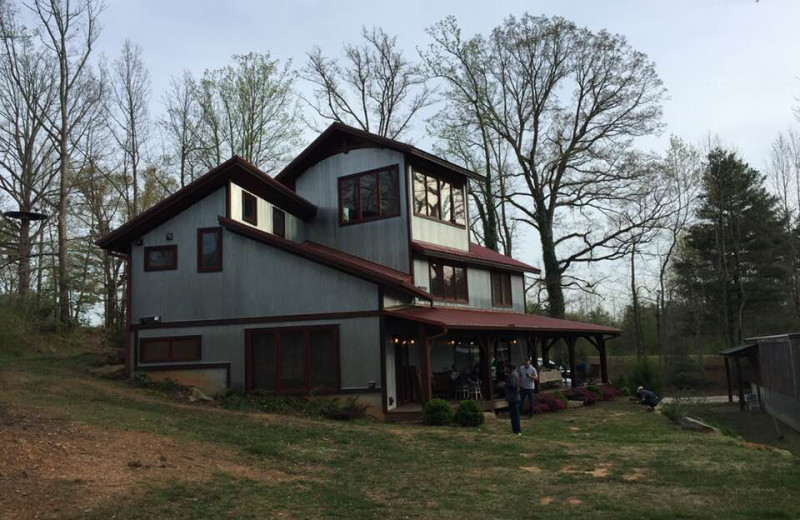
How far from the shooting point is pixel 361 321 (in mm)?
17141

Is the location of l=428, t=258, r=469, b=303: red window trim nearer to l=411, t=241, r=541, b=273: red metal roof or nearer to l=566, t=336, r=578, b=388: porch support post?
l=411, t=241, r=541, b=273: red metal roof

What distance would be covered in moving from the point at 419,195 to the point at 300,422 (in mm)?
9787

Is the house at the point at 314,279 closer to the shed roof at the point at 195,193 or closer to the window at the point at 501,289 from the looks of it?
the shed roof at the point at 195,193

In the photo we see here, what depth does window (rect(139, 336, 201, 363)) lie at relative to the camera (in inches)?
733

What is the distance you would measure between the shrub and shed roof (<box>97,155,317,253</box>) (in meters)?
9.09

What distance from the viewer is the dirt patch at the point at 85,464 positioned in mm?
6773

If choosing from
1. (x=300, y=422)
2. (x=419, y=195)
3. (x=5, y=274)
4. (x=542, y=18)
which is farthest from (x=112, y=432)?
(x=542, y=18)

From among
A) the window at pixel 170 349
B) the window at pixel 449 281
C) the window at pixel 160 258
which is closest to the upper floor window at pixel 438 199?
the window at pixel 449 281

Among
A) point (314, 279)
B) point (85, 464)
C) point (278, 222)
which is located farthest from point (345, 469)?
point (278, 222)

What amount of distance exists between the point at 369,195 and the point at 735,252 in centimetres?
3098

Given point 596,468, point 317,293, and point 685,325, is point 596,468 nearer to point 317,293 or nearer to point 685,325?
point 317,293

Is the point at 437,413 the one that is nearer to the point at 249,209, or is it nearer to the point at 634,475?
the point at 634,475

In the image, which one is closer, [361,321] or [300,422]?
[300,422]

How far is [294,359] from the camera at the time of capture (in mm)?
17719
